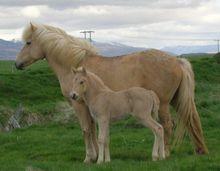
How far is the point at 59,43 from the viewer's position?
11.5m

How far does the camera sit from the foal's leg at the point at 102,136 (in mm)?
10023

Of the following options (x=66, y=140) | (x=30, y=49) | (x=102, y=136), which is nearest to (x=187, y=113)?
(x=102, y=136)

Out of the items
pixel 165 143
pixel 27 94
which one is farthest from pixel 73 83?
pixel 27 94

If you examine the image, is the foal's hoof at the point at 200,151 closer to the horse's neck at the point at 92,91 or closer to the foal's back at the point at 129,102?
the foal's back at the point at 129,102

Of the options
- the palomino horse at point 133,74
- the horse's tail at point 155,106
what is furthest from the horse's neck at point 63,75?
the horse's tail at point 155,106

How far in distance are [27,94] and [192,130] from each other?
13.5m

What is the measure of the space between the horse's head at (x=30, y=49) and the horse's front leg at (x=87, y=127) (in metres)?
1.61

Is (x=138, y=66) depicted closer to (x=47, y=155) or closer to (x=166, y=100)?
(x=166, y=100)

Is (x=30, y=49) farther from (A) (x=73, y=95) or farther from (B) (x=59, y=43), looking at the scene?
(A) (x=73, y=95)

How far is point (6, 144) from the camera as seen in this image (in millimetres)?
14094

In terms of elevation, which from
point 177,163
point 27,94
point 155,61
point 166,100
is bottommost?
point 27,94

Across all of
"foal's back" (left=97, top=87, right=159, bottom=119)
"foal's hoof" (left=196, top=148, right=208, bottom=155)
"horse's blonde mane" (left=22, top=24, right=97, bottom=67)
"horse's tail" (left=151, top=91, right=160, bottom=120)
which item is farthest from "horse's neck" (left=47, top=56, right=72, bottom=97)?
"foal's hoof" (left=196, top=148, right=208, bottom=155)

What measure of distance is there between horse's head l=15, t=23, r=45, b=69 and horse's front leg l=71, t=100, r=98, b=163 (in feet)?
5.28

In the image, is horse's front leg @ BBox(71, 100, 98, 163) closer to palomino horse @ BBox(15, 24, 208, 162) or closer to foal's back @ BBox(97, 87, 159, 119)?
palomino horse @ BBox(15, 24, 208, 162)
